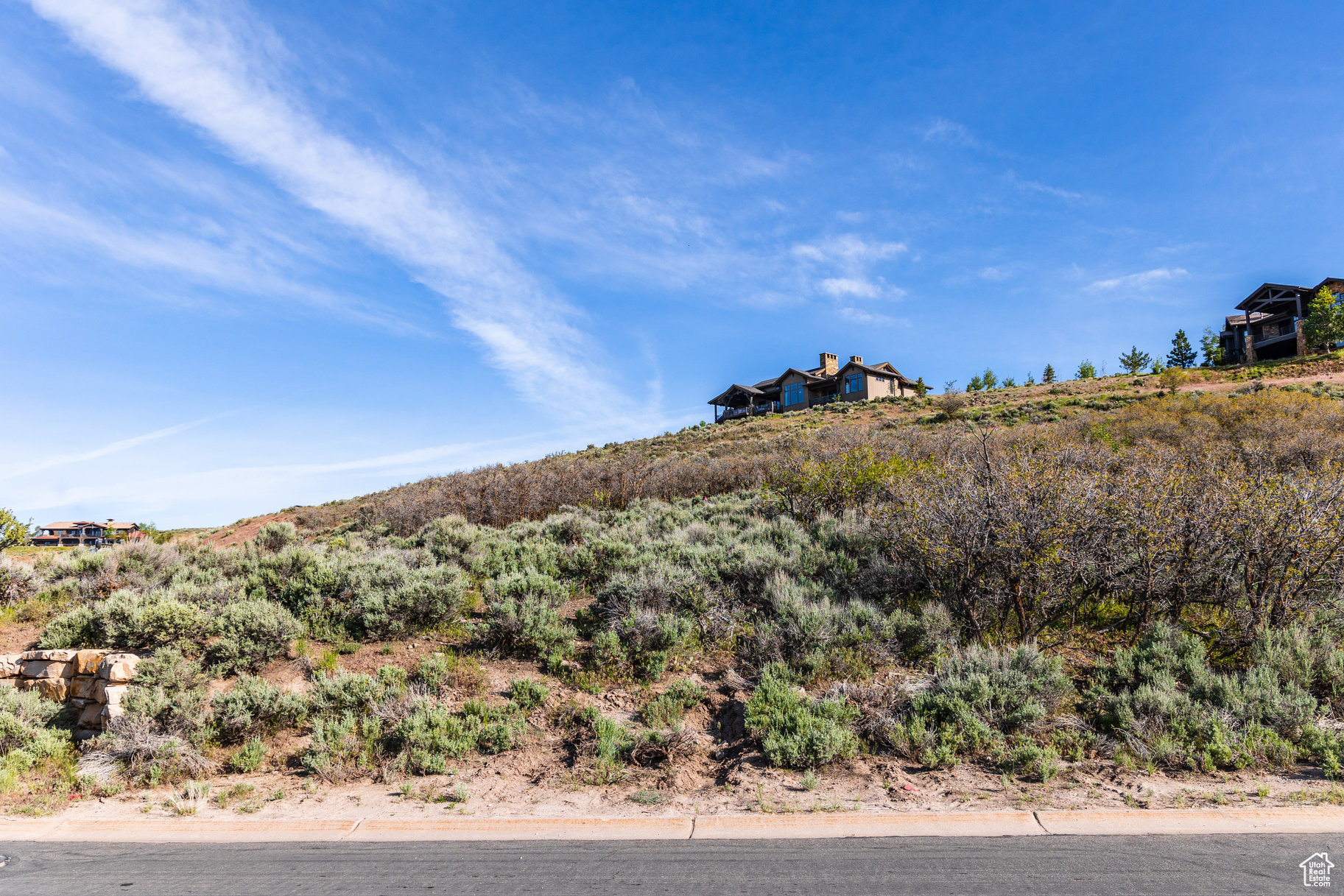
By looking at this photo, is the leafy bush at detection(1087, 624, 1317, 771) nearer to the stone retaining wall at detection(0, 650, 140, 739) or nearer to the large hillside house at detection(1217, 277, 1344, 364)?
the stone retaining wall at detection(0, 650, 140, 739)

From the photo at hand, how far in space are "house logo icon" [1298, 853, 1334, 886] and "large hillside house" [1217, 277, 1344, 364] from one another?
60.5 m

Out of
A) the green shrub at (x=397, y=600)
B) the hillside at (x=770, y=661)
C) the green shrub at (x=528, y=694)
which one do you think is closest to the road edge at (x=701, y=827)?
the hillside at (x=770, y=661)

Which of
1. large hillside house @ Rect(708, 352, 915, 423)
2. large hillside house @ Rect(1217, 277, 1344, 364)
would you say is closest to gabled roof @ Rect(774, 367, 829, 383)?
large hillside house @ Rect(708, 352, 915, 423)

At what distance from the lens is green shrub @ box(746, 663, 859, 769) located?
5.75 metres

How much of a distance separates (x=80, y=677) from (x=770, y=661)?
27.1 feet

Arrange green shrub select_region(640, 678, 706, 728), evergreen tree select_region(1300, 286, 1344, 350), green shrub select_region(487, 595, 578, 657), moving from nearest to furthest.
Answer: green shrub select_region(640, 678, 706, 728) → green shrub select_region(487, 595, 578, 657) → evergreen tree select_region(1300, 286, 1344, 350)

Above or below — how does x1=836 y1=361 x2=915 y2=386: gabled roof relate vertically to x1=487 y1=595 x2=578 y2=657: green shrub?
above

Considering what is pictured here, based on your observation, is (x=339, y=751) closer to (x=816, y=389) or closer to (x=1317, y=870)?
(x=1317, y=870)

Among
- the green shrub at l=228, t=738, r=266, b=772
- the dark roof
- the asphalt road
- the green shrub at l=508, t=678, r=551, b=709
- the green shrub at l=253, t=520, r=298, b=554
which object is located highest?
the dark roof

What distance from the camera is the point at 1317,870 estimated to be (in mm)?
3898

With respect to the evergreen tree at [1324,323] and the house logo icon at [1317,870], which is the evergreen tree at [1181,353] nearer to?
the evergreen tree at [1324,323]

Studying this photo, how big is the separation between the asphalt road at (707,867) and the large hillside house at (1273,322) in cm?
6113

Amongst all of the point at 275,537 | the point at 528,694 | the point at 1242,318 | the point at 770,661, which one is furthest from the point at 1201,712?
the point at 1242,318

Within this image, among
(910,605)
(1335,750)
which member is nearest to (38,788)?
(910,605)
